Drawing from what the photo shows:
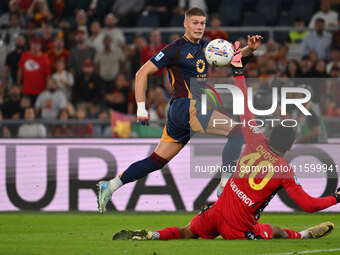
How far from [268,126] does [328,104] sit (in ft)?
4.63

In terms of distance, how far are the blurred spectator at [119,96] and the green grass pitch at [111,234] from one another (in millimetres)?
3156

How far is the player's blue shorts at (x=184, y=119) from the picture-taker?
8.50 m

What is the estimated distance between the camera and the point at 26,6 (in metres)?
17.4

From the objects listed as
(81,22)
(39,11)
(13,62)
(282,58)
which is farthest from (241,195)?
(39,11)

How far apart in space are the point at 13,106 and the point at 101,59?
2.09m

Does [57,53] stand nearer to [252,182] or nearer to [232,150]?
[232,150]

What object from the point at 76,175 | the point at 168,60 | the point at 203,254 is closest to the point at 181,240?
the point at 203,254

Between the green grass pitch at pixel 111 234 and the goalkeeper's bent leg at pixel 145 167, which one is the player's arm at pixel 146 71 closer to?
the goalkeeper's bent leg at pixel 145 167

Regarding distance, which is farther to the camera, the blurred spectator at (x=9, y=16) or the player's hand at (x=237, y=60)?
the blurred spectator at (x=9, y=16)

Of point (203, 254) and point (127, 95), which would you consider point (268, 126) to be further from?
point (203, 254)

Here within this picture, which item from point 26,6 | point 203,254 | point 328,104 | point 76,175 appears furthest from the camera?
point 26,6

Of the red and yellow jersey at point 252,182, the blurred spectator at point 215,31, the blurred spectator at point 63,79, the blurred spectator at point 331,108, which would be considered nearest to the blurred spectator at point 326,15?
the blurred spectator at point 215,31

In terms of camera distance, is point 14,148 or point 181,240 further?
point 14,148

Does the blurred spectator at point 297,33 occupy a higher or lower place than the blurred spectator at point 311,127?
higher
